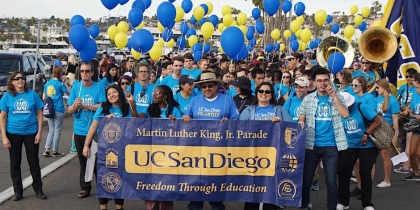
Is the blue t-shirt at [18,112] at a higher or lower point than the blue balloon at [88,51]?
lower

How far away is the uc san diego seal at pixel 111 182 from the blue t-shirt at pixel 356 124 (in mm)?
2796

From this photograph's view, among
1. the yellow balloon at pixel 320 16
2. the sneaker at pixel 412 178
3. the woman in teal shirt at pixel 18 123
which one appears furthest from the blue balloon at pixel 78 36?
the yellow balloon at pixel 320 16

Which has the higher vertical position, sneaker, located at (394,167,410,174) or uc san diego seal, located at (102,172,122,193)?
uc san diego seal, located at (102,172,122,193)

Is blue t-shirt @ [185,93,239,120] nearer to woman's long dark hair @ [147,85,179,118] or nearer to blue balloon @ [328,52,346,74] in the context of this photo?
woman's long dark hair @ [147,85,179,118]

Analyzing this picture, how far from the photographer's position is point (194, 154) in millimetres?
6324

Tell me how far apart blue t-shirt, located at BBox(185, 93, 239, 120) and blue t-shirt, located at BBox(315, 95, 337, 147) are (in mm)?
919

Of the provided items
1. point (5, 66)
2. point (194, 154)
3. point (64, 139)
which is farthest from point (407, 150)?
point (5, 66)

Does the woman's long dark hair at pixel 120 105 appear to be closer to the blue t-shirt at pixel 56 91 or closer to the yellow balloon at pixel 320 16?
the blue t-shirt at pixel 56 91

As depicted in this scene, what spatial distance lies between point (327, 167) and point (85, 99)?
337cm

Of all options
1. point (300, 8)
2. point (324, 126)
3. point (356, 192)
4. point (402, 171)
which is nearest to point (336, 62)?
point (356, 192)

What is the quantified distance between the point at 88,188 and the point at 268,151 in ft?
8.88

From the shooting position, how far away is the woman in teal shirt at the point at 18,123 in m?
7.29

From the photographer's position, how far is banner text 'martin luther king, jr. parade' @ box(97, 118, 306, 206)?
6.25m

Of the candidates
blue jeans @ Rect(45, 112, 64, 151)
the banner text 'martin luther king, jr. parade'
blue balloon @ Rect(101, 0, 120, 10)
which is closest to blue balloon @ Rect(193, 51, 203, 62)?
blue balloon @ Rect(101, 0, 120, 10)
